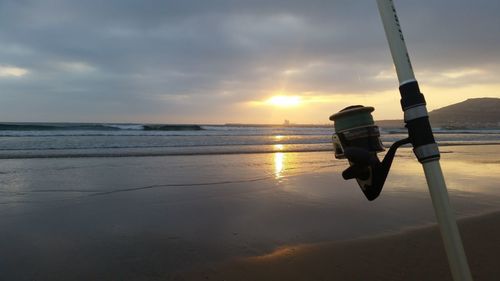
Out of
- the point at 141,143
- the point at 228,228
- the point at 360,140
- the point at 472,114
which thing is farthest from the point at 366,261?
the point at 472,114

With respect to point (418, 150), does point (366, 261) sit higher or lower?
lower

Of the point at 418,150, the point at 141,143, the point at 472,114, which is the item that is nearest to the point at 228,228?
the point at 418,150

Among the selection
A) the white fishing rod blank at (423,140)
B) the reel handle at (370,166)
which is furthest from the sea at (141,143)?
the white fishing rod blank at (423,140)

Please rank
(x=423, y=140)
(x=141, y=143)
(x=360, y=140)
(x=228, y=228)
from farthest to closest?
(x=141, y=143), (x=228, y=228), (x=360, y=140), (x=423, y=140)

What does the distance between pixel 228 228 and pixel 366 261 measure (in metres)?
2.03

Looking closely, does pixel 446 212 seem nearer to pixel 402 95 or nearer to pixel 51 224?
pixel 402 95

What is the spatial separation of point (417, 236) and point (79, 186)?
7.13 m

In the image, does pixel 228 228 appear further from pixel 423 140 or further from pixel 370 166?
pixel 423 140

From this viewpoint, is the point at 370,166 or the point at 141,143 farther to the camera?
the point at 141,143

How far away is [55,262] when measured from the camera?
4.10m

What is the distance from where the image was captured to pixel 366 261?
4.17m

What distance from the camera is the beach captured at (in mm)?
3965

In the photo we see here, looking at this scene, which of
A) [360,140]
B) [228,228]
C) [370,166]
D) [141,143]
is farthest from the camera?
[141,143]

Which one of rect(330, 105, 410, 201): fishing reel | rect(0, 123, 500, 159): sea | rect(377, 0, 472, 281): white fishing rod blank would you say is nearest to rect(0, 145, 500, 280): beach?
rect(330, 105, 410, 201): fishing reel
